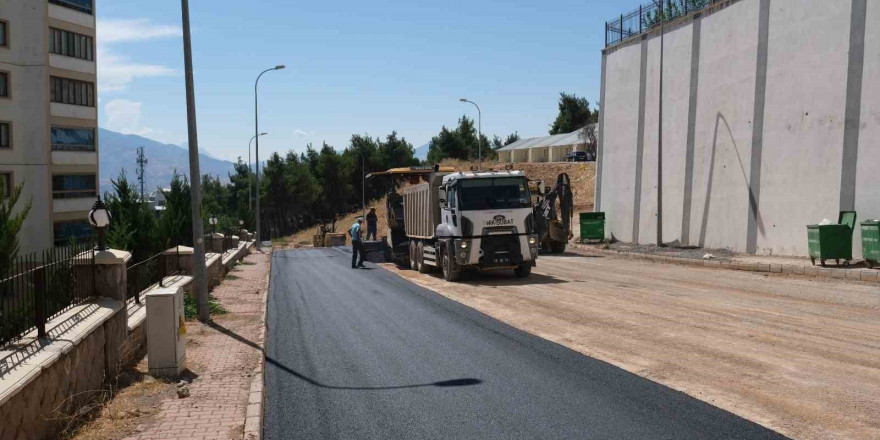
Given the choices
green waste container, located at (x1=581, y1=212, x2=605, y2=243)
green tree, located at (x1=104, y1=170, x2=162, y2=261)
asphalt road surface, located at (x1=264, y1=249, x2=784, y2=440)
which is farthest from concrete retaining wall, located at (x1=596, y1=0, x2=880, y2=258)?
green tree, located at (x1=104, y1=170, x2=162, y2=261)

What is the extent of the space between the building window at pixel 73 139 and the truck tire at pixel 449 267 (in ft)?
100.0

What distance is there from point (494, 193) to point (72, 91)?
33860mm

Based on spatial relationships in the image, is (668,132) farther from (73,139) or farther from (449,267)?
(73,139)

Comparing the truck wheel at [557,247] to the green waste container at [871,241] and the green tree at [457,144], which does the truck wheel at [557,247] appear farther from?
the green tree at [457,144]

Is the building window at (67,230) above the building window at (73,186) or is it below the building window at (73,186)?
below

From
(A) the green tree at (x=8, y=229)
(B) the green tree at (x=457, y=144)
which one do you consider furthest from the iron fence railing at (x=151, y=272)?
(B) the green tree at (x=457, y=144)

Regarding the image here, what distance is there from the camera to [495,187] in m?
20.1

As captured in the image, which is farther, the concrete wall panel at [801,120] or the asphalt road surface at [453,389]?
the concrete wall panel at [801,120]

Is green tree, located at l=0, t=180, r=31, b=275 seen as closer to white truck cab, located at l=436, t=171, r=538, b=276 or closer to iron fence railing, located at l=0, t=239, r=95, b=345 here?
iron fence railing, located at l=0, t=239, r=95, b=345

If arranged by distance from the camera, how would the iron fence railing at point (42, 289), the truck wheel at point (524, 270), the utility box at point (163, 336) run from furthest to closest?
the truck wheel at point (524, 270) < the utility box at point (163, 336) < the iron fence railing at point (42, 289)

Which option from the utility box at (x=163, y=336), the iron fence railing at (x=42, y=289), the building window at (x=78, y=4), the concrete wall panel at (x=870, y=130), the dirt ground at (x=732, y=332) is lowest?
the dirt ground at (x=732, y=332)

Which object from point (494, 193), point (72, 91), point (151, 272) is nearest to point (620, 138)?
point (494, 193)

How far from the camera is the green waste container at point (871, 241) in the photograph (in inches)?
766

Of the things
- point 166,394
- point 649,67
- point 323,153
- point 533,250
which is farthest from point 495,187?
point 323,153
